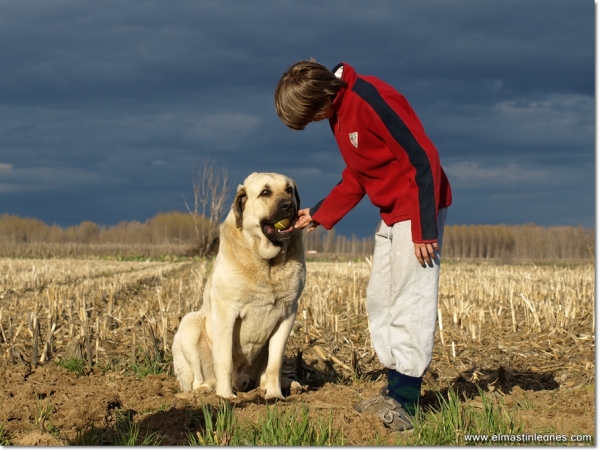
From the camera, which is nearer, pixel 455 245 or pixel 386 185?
pixel 386 185

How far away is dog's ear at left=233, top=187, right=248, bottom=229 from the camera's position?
485cm

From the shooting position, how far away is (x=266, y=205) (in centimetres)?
473

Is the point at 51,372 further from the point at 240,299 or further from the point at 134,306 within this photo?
the point at 134,306

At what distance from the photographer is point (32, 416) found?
14.0 ft

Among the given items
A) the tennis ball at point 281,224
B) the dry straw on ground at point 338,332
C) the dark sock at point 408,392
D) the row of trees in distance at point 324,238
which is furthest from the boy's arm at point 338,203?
the row of trees in distance at point 324,238

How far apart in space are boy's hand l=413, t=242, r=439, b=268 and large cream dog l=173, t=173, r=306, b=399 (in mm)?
1089

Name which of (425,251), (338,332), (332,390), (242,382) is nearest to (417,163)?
(425,251)

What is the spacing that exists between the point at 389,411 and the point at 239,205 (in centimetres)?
184

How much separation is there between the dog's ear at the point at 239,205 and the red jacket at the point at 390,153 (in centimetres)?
89

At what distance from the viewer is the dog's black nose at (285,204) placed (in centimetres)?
463

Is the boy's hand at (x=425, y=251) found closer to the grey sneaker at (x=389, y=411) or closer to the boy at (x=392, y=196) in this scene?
the boy at (x=392, y=196)

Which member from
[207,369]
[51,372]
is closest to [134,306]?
[51,372]

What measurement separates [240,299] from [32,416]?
5.15 feet

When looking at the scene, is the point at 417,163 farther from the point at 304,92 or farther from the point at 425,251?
the point at 304,92
